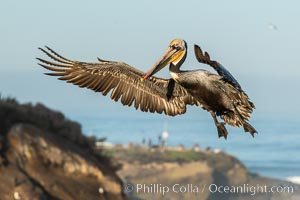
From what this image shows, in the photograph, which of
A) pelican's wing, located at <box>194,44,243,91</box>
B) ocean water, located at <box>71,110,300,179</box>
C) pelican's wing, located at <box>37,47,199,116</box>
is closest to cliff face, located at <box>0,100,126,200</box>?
pelican's wing, located at <box>37,47,199,116</box>

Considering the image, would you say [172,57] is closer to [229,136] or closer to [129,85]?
[129,85]

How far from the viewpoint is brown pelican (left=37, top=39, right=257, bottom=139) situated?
1722 centimetres

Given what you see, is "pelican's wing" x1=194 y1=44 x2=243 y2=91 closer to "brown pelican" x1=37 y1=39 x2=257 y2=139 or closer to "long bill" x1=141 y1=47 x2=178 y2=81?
"brown pelican" x1=37 y1=39 x2=257 y2=139

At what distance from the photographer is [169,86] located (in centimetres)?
1923

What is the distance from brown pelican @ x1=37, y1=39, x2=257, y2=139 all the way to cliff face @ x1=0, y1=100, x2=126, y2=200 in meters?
16.5

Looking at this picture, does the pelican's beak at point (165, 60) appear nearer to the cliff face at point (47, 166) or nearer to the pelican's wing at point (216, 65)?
the pelican's wing at point (216, 65)

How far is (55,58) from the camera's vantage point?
60.4 feet

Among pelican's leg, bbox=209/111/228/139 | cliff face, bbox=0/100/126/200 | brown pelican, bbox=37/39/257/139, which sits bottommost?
cliff face, bbox=0/100/126/200

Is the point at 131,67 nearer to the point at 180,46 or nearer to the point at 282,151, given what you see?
the point at 180,46

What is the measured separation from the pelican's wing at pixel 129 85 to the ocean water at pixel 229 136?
83.7 metres

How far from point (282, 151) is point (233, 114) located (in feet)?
355

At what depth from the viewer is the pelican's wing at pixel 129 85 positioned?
1892 cm

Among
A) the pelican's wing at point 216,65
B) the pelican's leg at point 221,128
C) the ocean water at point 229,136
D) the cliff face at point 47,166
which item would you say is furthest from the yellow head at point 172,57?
the ocean water at point 229,136

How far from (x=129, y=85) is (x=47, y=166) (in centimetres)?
1867
